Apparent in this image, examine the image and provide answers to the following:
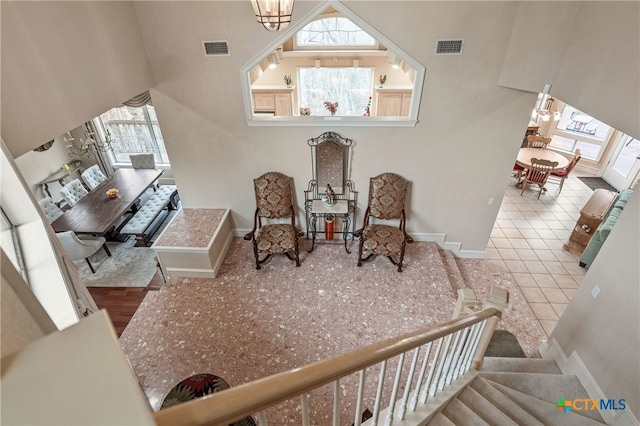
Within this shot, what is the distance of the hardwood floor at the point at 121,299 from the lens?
4430mm

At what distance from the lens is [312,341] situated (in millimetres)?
3689

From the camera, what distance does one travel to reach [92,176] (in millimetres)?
7016

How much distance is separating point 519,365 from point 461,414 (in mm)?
1516

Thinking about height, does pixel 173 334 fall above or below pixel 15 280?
below

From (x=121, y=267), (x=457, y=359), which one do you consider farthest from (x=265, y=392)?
(x=121, y=267)

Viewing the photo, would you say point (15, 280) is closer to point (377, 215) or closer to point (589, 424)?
point (589, 424)

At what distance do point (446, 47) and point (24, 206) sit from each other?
416 cm

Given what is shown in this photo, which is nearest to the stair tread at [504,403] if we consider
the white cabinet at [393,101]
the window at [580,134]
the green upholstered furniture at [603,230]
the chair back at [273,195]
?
the chair back at [273,195]

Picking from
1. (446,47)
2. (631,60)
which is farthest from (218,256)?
(631,60)

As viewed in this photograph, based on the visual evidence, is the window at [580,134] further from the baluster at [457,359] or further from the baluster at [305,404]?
the baluster at [305,404]

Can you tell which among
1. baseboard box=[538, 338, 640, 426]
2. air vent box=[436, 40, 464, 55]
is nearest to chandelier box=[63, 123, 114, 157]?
air vent box=[436, 40, 464, 55]

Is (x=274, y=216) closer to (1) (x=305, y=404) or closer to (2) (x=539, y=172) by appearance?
(1) (x=305, y=404)

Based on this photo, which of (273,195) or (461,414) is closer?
(461,414)

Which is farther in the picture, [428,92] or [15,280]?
[428,92]
